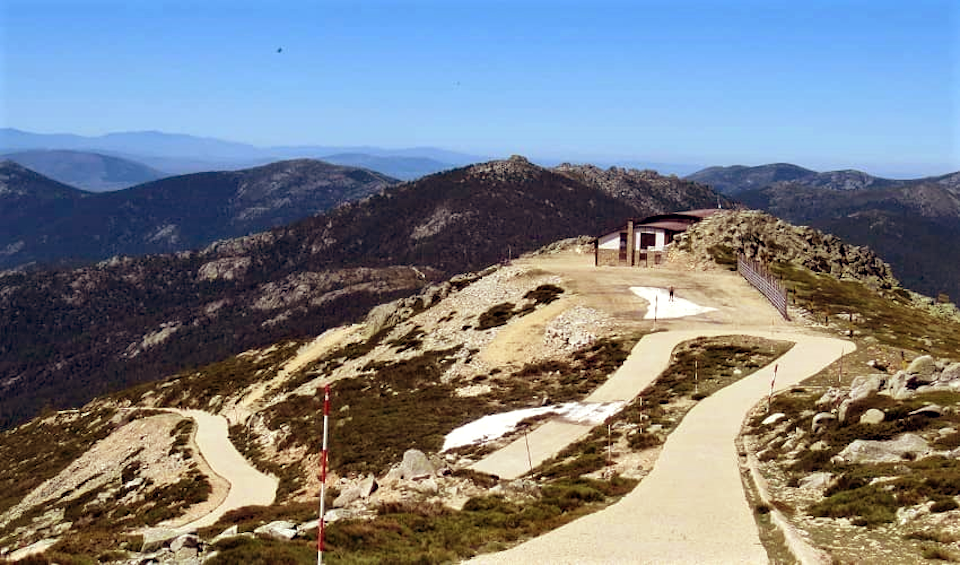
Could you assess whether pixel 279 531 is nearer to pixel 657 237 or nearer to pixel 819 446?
pixel 819 446

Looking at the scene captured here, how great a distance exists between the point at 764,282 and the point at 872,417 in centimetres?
4140

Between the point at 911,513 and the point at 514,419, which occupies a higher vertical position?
the point at 911,513

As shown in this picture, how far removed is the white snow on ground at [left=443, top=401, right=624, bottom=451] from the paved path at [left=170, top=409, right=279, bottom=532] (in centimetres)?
943

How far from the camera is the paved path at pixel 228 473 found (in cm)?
3784

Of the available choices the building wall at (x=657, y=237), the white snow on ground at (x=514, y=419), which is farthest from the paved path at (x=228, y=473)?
the building wall at (x=657, y=237)

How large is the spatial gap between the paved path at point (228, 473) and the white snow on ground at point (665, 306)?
2864 cm

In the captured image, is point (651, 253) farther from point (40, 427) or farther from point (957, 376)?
point (40, 427)

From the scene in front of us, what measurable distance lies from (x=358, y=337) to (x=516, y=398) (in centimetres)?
4325

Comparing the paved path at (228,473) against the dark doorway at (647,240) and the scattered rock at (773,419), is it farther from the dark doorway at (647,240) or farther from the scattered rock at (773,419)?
the dark doorway at (647,240)

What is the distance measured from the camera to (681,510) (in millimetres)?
21641

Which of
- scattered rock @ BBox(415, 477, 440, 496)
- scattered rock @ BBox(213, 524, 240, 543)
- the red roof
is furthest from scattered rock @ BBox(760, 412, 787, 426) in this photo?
the red roof

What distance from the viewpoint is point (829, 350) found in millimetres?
45281

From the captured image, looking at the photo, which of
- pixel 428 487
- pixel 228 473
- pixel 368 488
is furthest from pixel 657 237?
pixel 368 488

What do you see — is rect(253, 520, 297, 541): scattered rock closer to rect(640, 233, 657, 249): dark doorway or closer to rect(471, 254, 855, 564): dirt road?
rect(471, 254, 855, 564): dirt road
